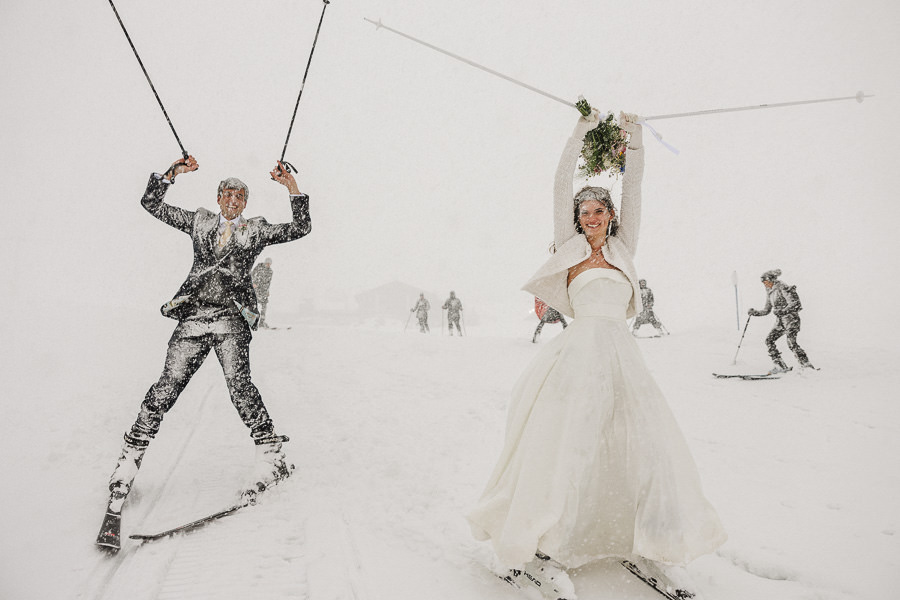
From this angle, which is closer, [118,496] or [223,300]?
[118,496]

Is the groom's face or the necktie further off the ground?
the groom's face

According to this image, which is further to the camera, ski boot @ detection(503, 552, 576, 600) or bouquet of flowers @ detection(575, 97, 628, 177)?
bouquet of flowers @ detection(575, 97, 628, 177)

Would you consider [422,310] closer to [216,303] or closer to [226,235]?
[226,235]

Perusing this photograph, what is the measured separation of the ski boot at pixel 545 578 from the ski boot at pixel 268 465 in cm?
199

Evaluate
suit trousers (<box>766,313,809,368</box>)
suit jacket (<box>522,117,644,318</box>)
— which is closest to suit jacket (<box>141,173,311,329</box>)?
suit jacket (<box>522,117,644,318</box>)

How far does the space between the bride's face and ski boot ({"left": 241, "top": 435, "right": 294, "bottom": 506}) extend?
2.72m

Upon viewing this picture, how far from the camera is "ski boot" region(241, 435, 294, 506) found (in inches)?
129

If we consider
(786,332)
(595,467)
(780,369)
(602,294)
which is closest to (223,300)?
(602,294)

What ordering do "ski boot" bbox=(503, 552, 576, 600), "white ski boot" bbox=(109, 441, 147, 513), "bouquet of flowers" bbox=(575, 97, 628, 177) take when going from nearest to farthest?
"ski boot" bbox=(503, 552, 576, 600) → "white ski boot" bbox=(109, 441, 147, 513) → "bouquet of flowers" bbox=(575, 97, 628, 177)

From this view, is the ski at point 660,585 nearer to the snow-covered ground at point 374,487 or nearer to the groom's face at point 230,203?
the snow-covered ground at point 374,487

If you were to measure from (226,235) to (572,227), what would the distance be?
8.45 ft

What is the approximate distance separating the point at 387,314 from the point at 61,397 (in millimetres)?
38640

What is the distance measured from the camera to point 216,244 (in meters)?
3.25

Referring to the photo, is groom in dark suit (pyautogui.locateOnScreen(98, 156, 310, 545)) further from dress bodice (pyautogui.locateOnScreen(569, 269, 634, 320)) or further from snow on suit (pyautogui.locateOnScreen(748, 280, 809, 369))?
snow on suit (pyautogui.locateOnScreen(748, 280, 809, 369))
